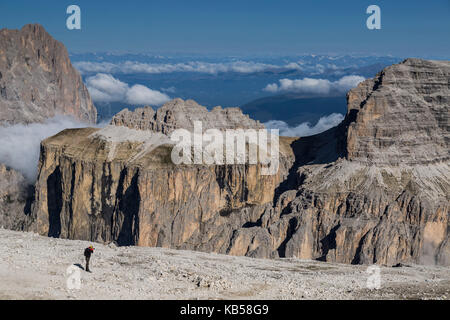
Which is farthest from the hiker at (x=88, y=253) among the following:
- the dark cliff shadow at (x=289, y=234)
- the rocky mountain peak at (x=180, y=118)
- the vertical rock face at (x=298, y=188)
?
the rocky mountain peak at (x=180, y=118)

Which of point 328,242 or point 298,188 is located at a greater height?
point 298,188

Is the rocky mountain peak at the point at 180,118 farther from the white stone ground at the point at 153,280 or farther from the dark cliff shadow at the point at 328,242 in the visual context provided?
the white stone ground at the point at 153,280

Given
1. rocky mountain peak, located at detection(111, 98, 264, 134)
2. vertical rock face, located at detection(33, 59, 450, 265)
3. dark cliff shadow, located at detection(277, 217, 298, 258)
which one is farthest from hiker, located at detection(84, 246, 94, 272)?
rocky mountain peak, located at detection(111, 98, 264, 134)

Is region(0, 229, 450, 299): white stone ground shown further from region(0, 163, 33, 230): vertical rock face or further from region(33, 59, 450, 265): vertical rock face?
region(0, 163, 33, 230): vertical rock face

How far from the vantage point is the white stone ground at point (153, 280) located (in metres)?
47.1

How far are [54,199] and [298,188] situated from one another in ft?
Result: 245

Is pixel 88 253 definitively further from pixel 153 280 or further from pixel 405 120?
pixel 405 120

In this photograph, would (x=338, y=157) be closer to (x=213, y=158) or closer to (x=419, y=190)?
(x=419, y=190)

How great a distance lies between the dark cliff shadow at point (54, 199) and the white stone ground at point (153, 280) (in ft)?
324

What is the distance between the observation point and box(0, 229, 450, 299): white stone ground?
47144 millimetres

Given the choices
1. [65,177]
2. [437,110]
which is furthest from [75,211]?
[437,110]

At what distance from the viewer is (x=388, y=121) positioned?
13712 centimetres

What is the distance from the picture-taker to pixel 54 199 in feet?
557

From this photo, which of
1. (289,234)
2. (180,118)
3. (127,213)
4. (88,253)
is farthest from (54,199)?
(88,253)
